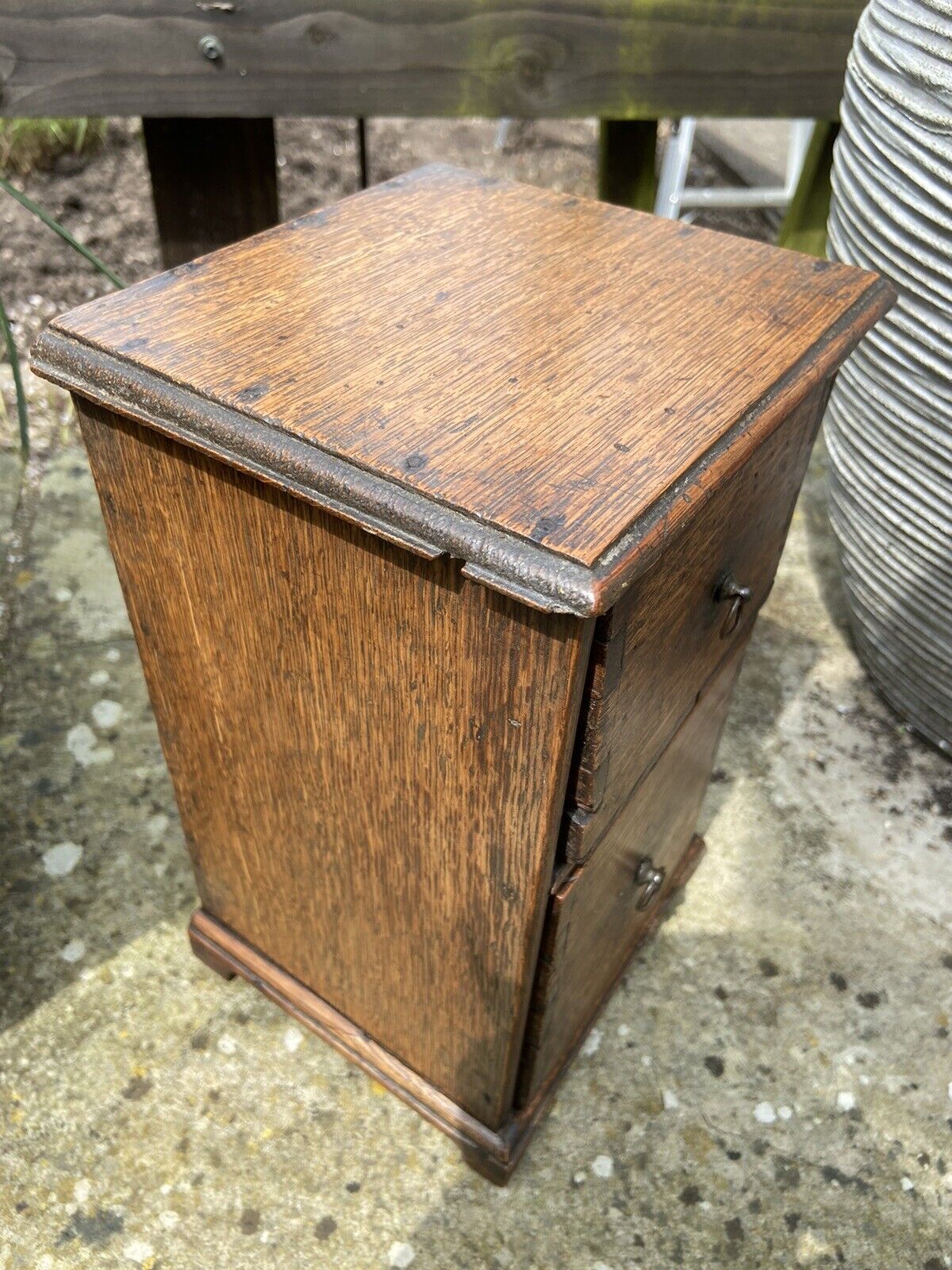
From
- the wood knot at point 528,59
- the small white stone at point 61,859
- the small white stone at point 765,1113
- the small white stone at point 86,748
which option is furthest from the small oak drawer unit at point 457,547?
the wood knot at point 528,59

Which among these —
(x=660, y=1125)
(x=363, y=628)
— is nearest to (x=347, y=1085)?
(x=660, y=1125)

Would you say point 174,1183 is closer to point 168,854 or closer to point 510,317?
point 168,854

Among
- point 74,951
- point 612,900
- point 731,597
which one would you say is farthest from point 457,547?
point 74,951

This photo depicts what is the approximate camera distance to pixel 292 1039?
1.48 meters

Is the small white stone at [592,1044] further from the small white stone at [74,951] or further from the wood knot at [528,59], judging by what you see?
the wood knot at [528,59]

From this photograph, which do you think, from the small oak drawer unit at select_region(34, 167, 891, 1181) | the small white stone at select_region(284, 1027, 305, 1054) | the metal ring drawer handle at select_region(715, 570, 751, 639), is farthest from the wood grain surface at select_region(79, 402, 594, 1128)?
the metal ring drawer handle at select_region(715, 570, 751, 639)

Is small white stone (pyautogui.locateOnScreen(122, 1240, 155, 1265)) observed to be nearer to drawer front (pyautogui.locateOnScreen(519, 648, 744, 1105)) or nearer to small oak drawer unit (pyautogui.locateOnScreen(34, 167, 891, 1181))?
small oak drawer unit (pyautogui.locateOnScreen(34, 167, 891, 1181))

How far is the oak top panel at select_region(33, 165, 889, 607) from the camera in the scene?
786 mm

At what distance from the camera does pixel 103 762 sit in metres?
1.81

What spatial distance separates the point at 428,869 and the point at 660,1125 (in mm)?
632

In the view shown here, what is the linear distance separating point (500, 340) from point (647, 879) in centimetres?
69

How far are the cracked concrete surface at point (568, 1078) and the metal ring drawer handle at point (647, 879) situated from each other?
13.0 inches

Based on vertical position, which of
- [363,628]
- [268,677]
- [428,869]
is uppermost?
[363,628]

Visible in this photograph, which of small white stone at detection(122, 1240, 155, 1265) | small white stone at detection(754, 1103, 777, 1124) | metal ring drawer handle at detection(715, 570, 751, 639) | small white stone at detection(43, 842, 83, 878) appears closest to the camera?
metal ring drawer handle at detection(715, 570, 751, 639)
